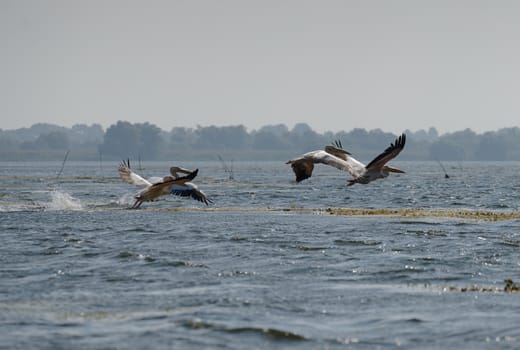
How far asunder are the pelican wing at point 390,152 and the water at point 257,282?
2.31 metres

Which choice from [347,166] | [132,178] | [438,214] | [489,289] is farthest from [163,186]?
[489,289]

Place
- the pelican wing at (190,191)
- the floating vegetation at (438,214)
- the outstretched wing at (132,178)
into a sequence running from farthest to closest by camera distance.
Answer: the floating vegetation at (438,214) → the outstretched wing at (132,178) → the pelican wing at (190,191)

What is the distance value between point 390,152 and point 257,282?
498cm

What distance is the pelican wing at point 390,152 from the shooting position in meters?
22.8

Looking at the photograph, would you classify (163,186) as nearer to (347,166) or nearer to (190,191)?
(190,191)

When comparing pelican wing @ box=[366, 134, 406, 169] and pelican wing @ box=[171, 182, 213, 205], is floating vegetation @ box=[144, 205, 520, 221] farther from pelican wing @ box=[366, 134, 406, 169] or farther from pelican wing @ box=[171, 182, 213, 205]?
pelican wing @ box=[366, 134, 406, 169]

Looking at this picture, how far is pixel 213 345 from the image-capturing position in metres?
15.3

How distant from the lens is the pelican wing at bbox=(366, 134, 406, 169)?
22.8 m

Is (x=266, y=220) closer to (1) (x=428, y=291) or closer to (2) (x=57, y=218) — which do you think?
(2) (x=57, y=218)

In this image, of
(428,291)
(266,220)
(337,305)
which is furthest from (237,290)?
(266,220)

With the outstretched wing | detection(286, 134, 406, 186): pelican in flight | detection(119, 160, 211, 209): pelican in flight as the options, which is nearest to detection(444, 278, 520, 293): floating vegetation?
detection(286, 134, 406, 186): pelican in flight

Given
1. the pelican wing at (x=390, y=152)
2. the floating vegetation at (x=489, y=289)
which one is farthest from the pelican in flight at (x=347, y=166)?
the floating vegetation at (x=489, y=289)

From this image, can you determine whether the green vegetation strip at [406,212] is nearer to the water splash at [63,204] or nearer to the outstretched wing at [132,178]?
the water splash at [63,204]

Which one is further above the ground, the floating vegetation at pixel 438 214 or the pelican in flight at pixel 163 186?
the pelican in flight at pixel 163 186
